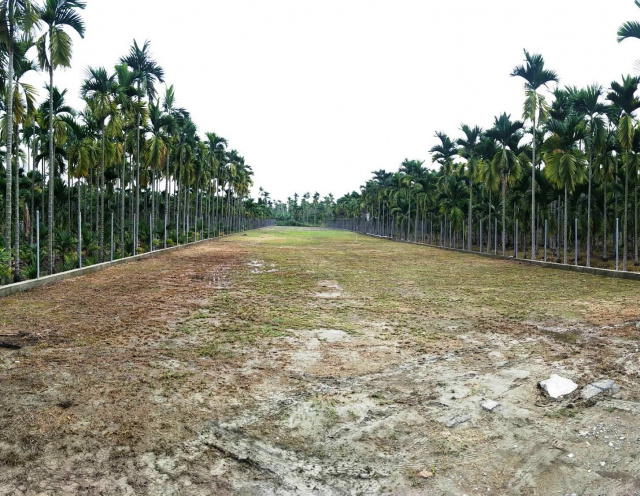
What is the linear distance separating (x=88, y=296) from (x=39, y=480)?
8895mm

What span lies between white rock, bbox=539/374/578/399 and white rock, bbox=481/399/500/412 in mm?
704

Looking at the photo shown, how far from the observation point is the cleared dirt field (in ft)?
11.1

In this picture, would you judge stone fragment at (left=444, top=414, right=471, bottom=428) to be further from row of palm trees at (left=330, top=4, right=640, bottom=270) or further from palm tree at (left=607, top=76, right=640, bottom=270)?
palm tree at (left=607, top=76, right=640, bottom=270)

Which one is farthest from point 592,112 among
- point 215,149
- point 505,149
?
point 215,149

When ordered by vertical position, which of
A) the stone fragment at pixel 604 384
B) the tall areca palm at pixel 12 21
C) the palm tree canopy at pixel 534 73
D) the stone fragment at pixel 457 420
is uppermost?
the palm tree canopy at pixel 534 73

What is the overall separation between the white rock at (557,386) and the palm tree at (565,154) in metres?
18.1

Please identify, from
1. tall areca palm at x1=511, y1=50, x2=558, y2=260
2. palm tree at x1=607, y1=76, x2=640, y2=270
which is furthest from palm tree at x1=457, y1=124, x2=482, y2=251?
palm tree at x1=607, y1=76, x2=640, y2=270

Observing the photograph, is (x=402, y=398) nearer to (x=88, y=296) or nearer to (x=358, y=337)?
(x=358, y=337)

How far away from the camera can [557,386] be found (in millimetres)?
5129

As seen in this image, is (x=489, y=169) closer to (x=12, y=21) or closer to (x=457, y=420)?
(x=12, y=21)

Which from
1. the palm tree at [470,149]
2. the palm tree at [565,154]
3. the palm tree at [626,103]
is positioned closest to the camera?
the palm tree at [626,103]

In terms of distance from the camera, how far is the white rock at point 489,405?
15.1 ft

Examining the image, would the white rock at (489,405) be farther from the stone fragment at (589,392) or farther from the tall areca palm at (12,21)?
the tall areca palm at (12,21)

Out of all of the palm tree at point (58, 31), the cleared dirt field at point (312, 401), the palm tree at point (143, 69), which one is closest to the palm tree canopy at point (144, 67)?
the palm tree at point (143, 69)
